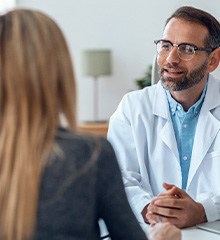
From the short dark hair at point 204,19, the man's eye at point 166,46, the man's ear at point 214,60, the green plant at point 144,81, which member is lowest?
the green plant at point 144,81

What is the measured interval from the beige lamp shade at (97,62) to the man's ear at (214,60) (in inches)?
112

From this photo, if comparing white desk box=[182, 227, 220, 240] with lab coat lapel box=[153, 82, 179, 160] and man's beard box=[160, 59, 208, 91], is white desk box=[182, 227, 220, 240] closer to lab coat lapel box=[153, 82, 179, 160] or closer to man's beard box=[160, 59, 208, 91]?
lab coat lapel box=[153, 82, 179, 160]

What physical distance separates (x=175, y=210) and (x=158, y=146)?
1.38 feet

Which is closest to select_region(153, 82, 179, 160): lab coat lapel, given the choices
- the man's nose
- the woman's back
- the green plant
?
the man's nose

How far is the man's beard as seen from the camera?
2270mm

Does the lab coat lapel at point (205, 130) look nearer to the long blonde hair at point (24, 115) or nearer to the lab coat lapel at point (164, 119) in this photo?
the lab coat lapel at point (164, 119)

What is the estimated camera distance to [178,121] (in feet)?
7.45

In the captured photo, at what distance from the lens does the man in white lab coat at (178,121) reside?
2.16m

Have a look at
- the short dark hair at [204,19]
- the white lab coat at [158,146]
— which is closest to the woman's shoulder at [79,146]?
the white lab coat at [158,146]

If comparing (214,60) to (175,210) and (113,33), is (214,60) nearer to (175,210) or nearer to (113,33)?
(175,210)

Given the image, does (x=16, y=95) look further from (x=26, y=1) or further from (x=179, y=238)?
(x=26, y=1)

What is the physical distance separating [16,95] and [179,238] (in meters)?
0.62

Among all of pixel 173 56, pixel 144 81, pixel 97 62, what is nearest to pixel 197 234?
pixel 173 56

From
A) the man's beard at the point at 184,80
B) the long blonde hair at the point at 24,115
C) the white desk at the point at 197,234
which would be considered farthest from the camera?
the man's beard at the point at 184,80
